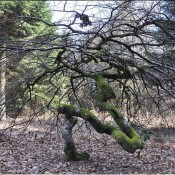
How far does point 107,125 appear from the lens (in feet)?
20.0

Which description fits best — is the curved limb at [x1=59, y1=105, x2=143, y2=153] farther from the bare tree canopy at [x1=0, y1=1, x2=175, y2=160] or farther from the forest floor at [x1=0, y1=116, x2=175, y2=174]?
the forest floor at [x1=0, y1=116, x2=175, y2=174]

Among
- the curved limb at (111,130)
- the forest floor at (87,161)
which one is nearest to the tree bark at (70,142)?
the forest floor at (87,161)

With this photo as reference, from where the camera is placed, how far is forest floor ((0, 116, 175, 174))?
6.61 m

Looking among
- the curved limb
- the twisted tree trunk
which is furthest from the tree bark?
the curved limb

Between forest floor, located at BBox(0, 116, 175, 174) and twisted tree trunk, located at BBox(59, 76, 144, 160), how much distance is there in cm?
59

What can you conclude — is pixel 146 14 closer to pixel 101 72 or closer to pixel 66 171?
pixel 101 72

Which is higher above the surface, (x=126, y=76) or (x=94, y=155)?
(x=126, y=76)

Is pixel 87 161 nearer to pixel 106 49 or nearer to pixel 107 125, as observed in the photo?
pixel 107 125

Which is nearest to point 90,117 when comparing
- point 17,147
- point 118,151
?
point 118,151

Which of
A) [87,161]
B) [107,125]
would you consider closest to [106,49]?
[107,125]

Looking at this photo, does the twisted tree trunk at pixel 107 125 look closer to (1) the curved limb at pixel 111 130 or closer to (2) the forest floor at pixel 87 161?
(1) the curved limb at pixel 111 130

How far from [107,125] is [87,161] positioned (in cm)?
148

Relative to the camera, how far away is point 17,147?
30.6ft

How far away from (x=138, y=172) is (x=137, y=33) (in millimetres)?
2522
